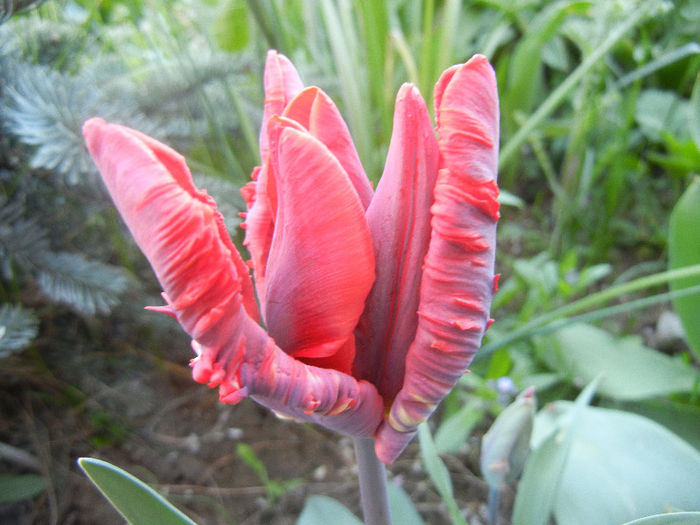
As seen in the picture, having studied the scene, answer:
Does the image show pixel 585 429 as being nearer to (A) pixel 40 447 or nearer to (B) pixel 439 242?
(B) pixel 439 242

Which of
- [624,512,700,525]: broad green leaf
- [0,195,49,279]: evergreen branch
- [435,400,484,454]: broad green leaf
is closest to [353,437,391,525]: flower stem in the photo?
[624,512,700,525]: broad green leaf

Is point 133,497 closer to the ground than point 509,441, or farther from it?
farther from it

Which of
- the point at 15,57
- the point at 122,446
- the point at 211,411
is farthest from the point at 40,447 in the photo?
the point at 15,57

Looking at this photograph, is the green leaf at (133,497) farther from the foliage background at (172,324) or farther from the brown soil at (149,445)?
the brown soil at (149,445)

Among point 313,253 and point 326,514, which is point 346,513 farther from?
point 313,253

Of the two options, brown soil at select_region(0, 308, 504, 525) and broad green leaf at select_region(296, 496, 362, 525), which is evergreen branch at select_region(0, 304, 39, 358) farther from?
broad green leaf at select_region(296, 496, 362, 525)

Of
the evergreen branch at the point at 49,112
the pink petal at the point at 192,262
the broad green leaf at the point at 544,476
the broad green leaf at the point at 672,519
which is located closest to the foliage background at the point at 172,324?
the evergreen branch at the point at 49,112

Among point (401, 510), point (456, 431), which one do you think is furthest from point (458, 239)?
point (456, 431)
